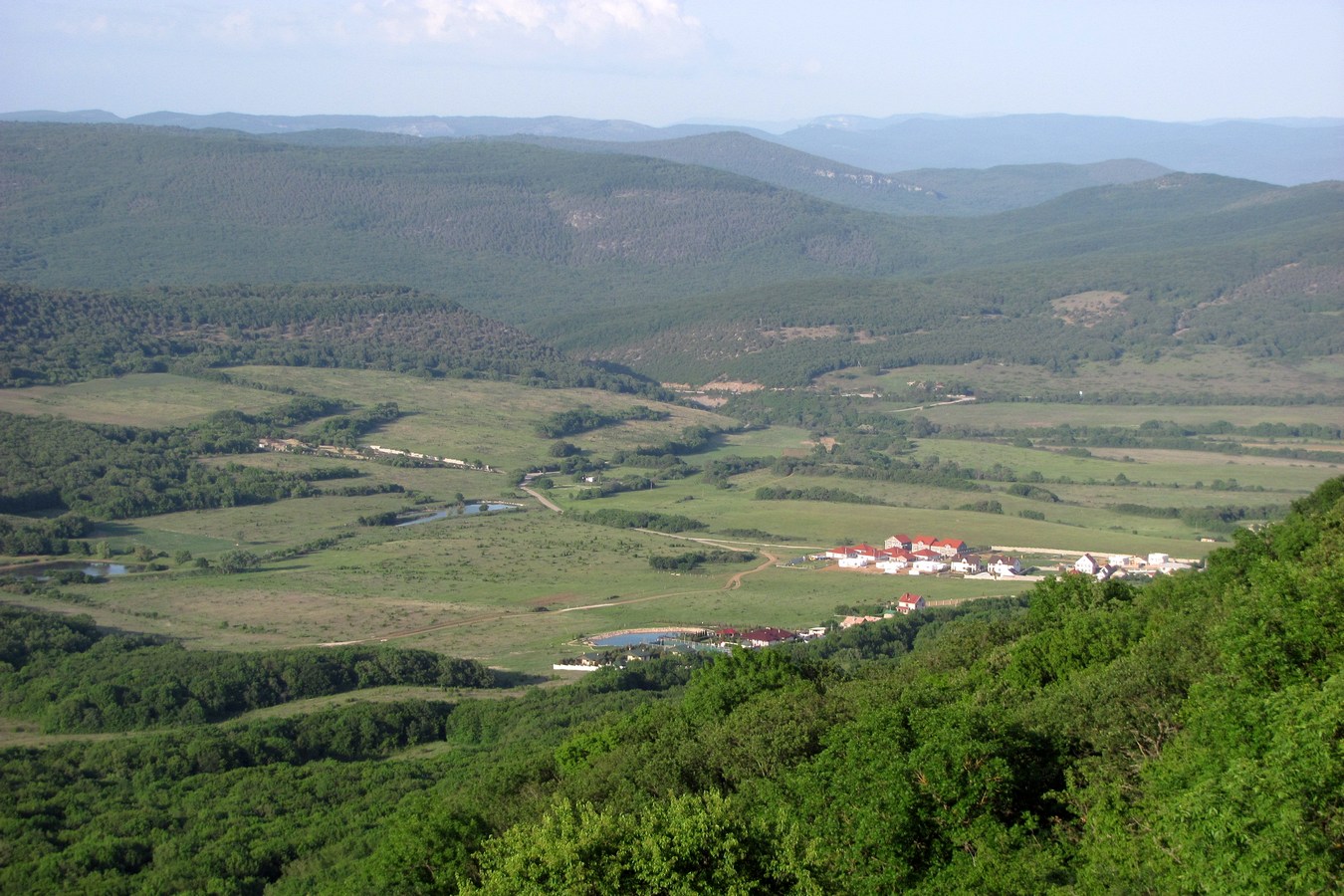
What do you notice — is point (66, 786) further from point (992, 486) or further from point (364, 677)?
point (992, 486)

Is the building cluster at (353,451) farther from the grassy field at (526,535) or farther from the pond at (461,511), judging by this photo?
the pond at (461,511)

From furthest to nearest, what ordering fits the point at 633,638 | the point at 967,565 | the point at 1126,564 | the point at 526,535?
the point at 526,535 → the point at 967,565 → the point at 1126,564 → the point at 633,638

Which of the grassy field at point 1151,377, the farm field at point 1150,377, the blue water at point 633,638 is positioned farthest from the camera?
the grassy field at point 1151,377

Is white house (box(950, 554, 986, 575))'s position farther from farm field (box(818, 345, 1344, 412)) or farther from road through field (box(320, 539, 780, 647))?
farm field (box(818, 345, 1344, 412))

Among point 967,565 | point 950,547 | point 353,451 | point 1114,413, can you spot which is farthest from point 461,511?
point 1114,413

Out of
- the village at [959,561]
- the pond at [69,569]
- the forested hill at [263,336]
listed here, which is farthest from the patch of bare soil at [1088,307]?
the pond at [69,569]

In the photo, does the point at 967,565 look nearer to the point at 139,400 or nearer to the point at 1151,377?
the point at 139,400

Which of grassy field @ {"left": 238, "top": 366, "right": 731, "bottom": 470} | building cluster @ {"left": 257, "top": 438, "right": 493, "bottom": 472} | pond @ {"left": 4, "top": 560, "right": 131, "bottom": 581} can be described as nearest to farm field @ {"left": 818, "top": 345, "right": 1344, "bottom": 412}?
grassy field @ {"left": 238, "top": 366, "right": 731, "bottom": 470}
